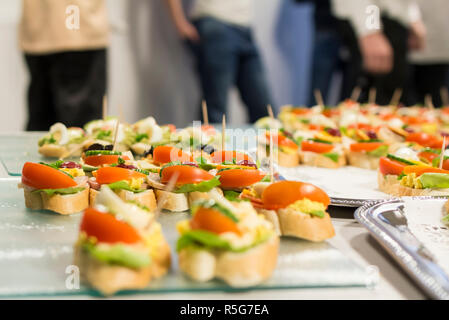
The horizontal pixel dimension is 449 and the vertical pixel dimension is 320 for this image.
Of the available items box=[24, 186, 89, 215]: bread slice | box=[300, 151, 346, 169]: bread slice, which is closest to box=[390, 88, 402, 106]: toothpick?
box=[300, 151, 346, 169]: bread slice

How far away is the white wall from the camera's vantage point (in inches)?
200

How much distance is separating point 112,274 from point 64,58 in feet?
10.5

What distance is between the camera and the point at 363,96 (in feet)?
21.0

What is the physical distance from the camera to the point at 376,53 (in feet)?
18.0

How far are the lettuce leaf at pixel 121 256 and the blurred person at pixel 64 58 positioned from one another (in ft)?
9.66

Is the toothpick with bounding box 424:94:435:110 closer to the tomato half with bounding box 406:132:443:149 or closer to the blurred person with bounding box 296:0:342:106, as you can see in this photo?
the blurred person with bounding box 296:0:342:106

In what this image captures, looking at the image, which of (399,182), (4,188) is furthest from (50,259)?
(399,182)

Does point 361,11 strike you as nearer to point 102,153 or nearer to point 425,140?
point 425,140

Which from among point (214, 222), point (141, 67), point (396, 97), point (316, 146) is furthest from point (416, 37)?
point (214, 222)

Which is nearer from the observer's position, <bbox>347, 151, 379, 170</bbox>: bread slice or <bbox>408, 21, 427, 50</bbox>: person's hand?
<bbox>347, 151, 379, 170</bbox>: bread slice

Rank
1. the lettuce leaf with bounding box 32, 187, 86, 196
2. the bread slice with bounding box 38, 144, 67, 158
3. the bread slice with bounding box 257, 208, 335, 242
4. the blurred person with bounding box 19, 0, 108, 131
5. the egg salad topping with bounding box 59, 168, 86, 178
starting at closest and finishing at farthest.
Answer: the bread slice with bounding box 257, 208, 335, 242 → the lettuce leaf with bounding box 32, 187, 86, 196 → the egg salad topping with bounding box 59, 168, 86, 178 → the bread slice with bounding box 38, 144, 67, 158 → the blurred person with bounding box 19, 0, 108, 131

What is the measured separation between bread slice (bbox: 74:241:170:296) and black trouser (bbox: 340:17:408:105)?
16.5ft
